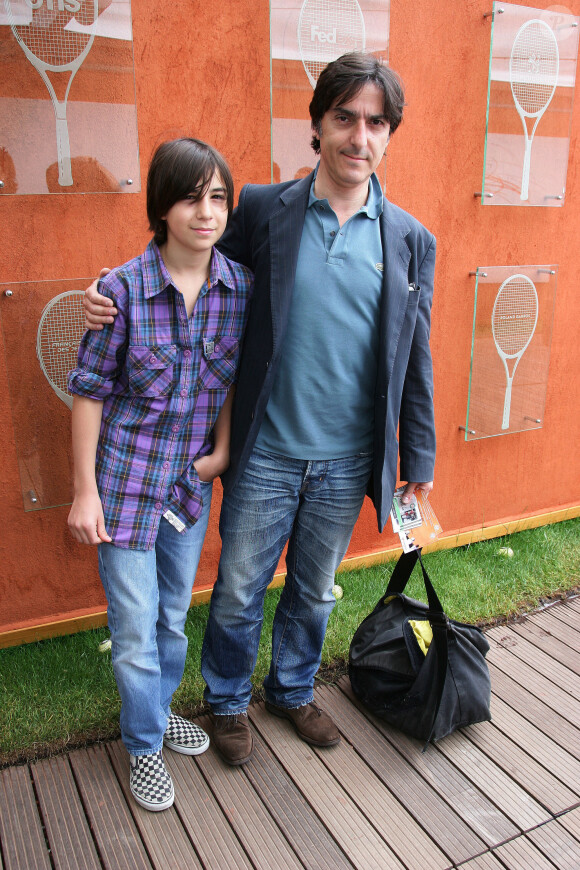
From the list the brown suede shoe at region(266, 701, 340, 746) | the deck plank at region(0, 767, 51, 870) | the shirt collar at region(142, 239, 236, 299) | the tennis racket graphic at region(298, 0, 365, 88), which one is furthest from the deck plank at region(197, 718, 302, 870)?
the tennis racket graphic at region(298, 0, 365, 88)

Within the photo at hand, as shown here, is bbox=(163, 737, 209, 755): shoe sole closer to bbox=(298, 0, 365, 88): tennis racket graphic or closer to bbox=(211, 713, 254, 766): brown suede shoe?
bbox=(211, 713, 254, 766): brown suede shoe

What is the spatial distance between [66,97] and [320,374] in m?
1.40

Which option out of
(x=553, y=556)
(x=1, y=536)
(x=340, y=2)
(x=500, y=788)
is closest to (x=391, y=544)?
(x=553, y=556)

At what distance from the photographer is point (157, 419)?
2.01 meters

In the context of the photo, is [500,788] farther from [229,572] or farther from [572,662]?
[229,572]

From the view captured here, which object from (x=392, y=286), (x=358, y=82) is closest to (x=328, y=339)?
(x=392, y=286)

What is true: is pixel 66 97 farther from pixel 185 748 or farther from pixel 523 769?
pixel 523 769

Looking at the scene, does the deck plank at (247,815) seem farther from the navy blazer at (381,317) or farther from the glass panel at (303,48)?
the glass panel at (303,48)

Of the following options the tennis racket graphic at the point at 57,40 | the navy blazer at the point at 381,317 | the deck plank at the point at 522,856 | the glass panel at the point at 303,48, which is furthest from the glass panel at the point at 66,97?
the deck plank at the point at 522,856

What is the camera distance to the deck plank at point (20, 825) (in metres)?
2.03

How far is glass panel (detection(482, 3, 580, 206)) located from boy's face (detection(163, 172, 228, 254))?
1.99 meters

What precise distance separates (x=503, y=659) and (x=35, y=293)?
2.44 meters

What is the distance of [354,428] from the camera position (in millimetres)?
2217

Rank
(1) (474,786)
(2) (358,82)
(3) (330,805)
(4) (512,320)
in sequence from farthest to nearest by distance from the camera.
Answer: (4) (512,320) < (1) (474,786) < (3) (330,805) < (2) (358,82)
